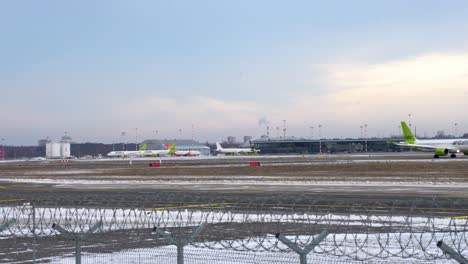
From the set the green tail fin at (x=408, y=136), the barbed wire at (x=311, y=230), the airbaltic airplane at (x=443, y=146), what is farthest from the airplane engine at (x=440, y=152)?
the barbed wire at (x=311, y=230)

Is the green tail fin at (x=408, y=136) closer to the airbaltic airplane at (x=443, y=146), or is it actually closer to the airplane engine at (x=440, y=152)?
the airbaltic airplane at (x=443, y=146)

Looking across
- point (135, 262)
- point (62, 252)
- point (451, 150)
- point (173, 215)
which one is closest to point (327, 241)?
point (135, 262)

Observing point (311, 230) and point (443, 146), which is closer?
point (311, 230)

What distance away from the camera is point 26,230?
723 inches

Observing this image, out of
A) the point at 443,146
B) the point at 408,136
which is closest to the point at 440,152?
the point at 443,146

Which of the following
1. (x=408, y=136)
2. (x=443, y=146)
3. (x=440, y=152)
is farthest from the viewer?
(x=408, y=136)

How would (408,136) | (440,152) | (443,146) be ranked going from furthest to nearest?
(408,136), (443,146), (440,152)

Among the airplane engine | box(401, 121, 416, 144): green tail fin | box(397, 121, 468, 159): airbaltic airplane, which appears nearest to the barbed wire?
the airplane engine

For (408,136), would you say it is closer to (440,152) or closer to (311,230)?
(440,152)

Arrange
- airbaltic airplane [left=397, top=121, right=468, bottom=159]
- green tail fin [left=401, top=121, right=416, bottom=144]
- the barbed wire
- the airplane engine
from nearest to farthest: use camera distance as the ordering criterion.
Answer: the barbed wire < the airplane engine < airbaltic airplane [left=397, top=121, right=468, bottom=159] < green tail fin [left=401, top=121, right=416, bottom=144]

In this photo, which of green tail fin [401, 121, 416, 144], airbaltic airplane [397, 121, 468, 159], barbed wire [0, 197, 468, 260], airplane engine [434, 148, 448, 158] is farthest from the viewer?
green tail fin [401, 121, 416, 144]

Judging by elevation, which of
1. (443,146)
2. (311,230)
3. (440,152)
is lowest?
(311,230)

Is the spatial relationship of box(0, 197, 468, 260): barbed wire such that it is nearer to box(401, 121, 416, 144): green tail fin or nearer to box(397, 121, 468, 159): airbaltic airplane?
box(397, 121, 468, 159): airbaltic airplane

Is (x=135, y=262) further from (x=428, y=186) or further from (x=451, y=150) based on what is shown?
(x=451, y=150)
